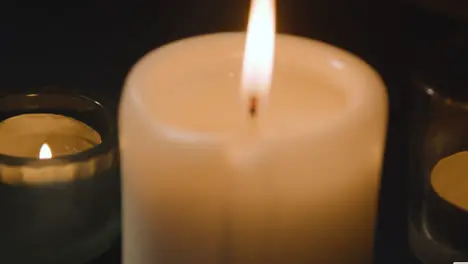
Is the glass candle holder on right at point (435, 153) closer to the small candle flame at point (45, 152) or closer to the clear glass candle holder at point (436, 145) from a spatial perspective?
the clear glass candle holder at point (436, 145)

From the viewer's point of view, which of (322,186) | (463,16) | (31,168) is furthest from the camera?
(463,16)

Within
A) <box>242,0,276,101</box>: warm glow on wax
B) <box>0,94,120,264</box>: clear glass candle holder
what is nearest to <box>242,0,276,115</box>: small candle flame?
<box>242,0,276,101</box>: warm glow on wax

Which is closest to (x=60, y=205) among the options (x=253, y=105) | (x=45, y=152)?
(x=45, y=152)

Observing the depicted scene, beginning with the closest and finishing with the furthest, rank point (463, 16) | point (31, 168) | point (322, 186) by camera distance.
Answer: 1. point (322, 186)
2. point (31, 168)
3. point (463, 16)

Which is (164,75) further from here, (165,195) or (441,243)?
(441,243)

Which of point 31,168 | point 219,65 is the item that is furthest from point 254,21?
point 31,168

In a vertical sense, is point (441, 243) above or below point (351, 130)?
below

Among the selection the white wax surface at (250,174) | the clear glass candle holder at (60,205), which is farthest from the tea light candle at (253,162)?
the clear glass candle holder at (60,205)

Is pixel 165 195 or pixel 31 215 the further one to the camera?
pixel 31 215

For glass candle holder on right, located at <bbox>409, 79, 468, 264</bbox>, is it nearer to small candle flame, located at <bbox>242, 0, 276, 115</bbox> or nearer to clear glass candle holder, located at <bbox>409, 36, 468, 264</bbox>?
clear glass candle holder, located at <bbox>409, 36, 468, 264</bbox>
